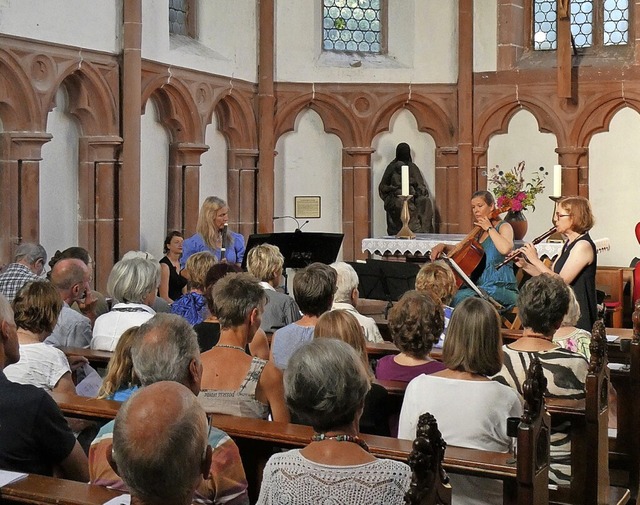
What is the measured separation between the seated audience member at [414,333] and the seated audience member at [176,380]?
117cm

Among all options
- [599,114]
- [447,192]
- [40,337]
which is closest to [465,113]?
[447,192]

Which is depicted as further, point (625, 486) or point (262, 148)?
point (262, 148)

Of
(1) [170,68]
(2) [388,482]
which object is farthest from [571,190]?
(2) [388,482]

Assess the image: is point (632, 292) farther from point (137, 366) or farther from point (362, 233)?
point (137, 366)

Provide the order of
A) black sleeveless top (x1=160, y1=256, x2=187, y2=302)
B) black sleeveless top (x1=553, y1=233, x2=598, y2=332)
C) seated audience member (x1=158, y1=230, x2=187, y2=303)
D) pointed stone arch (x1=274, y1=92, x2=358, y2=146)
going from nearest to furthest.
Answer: black sleeveless top (x1=553, y1=233, x2=598, y2=332)
seated audience member (x1=158, y1=230, x2=187, y2=303)
black sleeveless top (x1=160, y1=256, x2=187, y2=302)
pointed stone arch (x1=274, y1=92, x2=358, y2=146)

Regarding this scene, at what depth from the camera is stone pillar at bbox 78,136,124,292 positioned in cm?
995

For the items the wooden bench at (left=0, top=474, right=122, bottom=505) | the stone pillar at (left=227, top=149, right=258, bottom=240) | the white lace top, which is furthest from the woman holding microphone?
the white lace top

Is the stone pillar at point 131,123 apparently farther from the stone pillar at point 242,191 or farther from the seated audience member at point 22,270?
the seated audience member at point 22,270

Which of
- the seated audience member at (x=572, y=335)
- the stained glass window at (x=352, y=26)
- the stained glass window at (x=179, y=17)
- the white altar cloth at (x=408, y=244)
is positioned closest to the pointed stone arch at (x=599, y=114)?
the white altar cloth at (x=408, y=244)

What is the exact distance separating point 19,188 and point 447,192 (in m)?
5.53

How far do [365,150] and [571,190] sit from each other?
2505mm

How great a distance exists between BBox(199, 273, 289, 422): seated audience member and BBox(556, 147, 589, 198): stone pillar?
8.81 meters

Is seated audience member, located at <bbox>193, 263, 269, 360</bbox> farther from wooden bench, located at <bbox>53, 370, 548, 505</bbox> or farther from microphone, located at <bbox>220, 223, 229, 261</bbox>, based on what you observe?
microphone, located at <bbox>220, 223, 229, 261</bbox>

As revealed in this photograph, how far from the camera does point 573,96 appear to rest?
473 inches
